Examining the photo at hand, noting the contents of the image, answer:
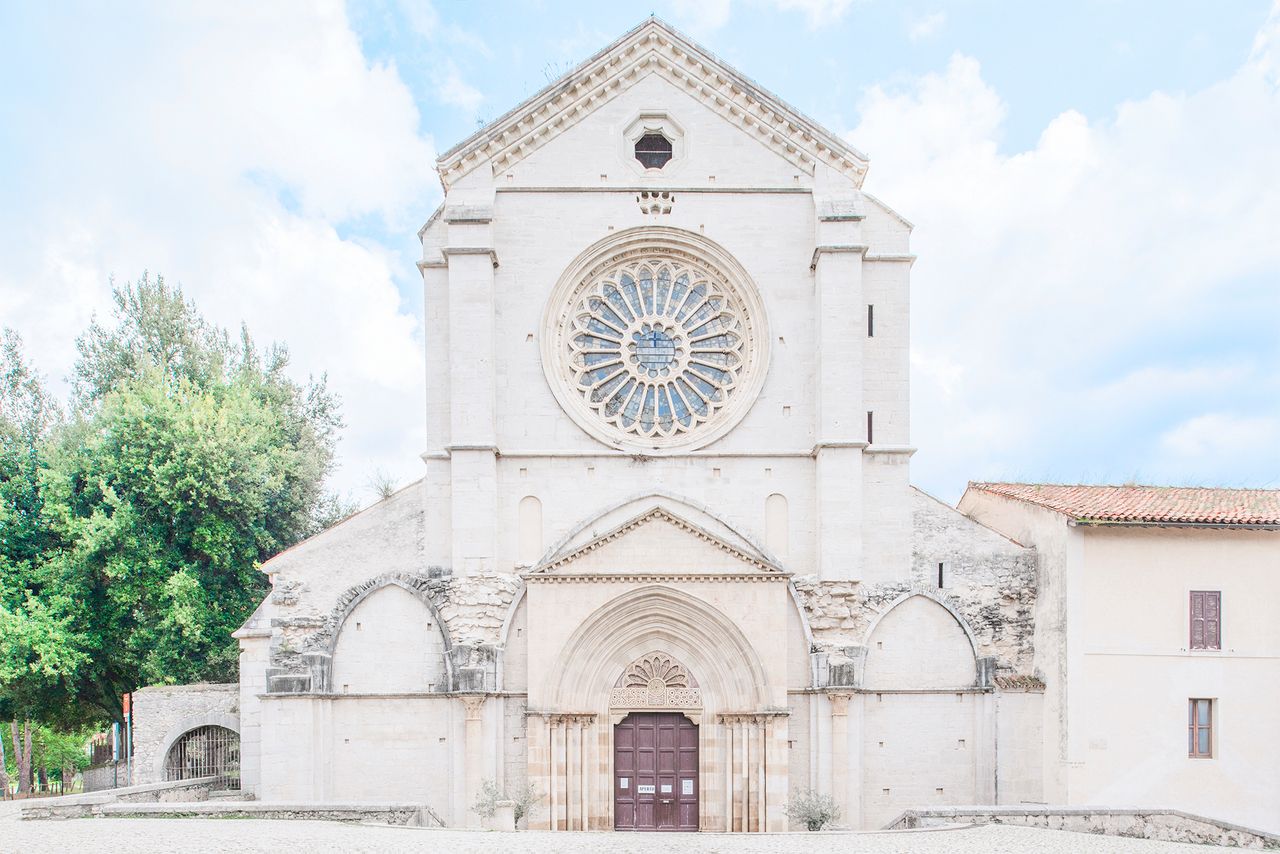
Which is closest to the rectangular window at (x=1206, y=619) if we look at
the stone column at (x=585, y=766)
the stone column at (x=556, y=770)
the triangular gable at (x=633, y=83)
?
the triangular gable at (x=633, y=83)

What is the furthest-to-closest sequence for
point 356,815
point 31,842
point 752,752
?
point 752,752
point 356,815
point 31,842

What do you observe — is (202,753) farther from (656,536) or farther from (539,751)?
(656,536)

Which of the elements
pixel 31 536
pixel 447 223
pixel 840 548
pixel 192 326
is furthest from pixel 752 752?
pixel 192 326

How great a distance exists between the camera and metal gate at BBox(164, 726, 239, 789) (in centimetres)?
2262

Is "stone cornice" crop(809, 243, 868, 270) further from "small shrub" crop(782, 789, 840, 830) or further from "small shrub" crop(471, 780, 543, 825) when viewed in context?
"small shrub" crop(471, 780, 543, 825)

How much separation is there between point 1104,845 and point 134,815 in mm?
14589

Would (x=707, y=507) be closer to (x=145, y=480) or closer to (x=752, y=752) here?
(x=752, y=752)

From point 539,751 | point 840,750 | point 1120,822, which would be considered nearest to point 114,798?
point 539,751

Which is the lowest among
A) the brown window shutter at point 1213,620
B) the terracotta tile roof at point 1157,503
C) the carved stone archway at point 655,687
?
the carved stone archway at point 655,687

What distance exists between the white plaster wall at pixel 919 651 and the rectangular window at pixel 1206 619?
3.97m

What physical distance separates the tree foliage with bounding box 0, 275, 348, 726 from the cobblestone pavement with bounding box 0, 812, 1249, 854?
922 centimetres

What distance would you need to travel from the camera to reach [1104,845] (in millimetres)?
14617

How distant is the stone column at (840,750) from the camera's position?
63.6ft

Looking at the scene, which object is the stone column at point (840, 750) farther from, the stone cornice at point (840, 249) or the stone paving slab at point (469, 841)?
the stone cornice at point (840, 249)
